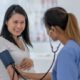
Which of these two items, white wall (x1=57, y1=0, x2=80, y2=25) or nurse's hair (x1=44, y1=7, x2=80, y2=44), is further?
white wall (x1=57, y1=0, x2=80, y2=25)

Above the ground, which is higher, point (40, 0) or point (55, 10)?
point (55, 10)

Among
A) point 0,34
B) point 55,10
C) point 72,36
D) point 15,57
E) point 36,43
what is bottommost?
point 36,43

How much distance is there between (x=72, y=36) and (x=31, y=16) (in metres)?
1.43

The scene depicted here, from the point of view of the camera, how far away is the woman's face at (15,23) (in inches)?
74.5

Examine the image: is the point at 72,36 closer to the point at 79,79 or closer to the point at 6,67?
the point at 79,79

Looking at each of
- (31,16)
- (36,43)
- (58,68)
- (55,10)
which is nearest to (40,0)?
(31,16)

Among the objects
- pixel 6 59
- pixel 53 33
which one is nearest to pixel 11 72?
pixel 6 59

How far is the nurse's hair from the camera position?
4.60ft

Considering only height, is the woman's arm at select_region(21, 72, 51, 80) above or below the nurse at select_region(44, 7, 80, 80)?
below

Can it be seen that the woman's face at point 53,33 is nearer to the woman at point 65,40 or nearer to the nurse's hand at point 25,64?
the woman at point 65,40

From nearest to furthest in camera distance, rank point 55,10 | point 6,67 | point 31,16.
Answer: point 55,10 < point 6,67 < point 31,16

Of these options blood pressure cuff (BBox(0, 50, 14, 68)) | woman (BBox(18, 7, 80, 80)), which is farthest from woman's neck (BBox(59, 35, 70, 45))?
blood pressure cuff (BBox(0, 50, 14, 68))

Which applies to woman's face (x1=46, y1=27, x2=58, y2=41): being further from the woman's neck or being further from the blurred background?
the blurred background

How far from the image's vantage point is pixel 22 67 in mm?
1832
